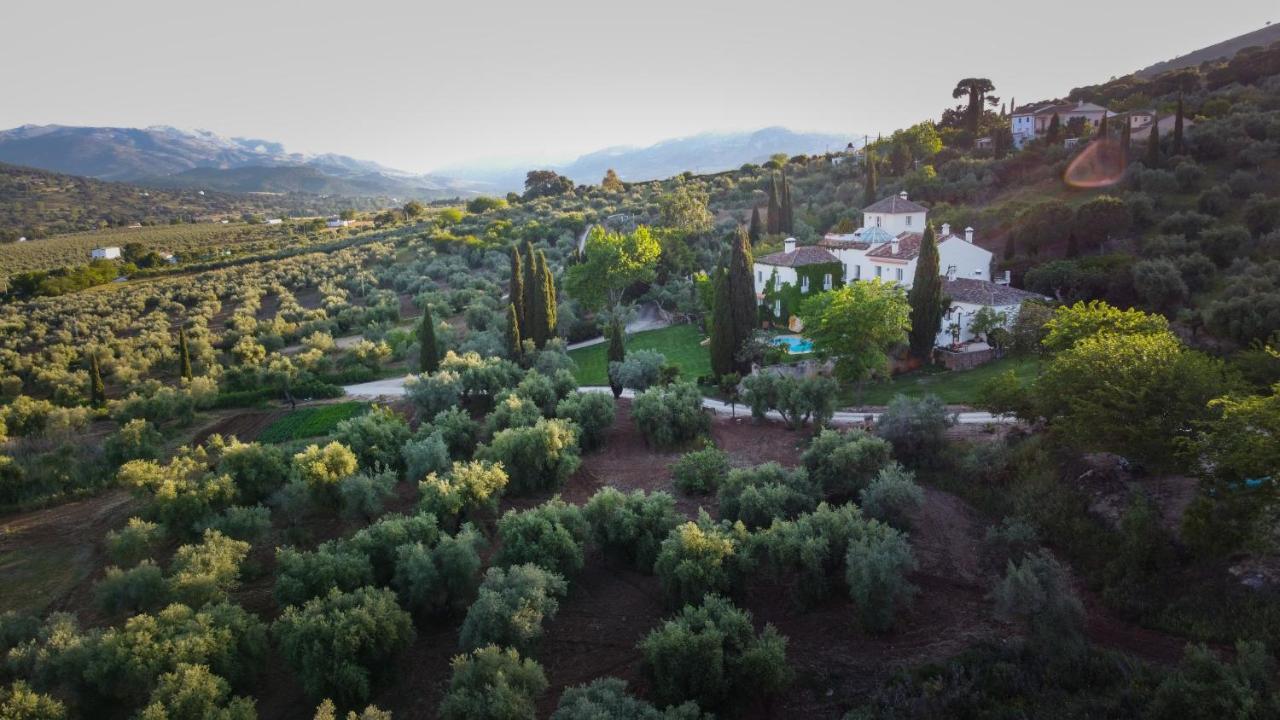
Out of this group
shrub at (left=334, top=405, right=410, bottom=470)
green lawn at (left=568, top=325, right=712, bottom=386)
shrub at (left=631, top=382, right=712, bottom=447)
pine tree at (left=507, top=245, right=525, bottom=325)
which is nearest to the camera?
shrub at (left=334, top=405, right=410, bottom=470)

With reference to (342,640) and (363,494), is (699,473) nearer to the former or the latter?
(363,494)

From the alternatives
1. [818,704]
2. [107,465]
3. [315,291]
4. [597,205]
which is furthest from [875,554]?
[597,205]

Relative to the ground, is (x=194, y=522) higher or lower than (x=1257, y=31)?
lower

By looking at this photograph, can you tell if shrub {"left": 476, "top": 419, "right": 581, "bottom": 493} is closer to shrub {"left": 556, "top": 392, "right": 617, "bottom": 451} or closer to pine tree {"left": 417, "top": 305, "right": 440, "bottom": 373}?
shrub {"left": 556, "top": 392, "right": 617, "bottom": 451}

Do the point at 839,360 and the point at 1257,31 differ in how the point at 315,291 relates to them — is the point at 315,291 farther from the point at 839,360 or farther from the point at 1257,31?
the point at 1257,31

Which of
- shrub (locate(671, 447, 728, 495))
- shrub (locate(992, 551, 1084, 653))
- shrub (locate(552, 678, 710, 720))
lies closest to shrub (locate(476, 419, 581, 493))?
shrub (locate(671, 447, 728, 495))
